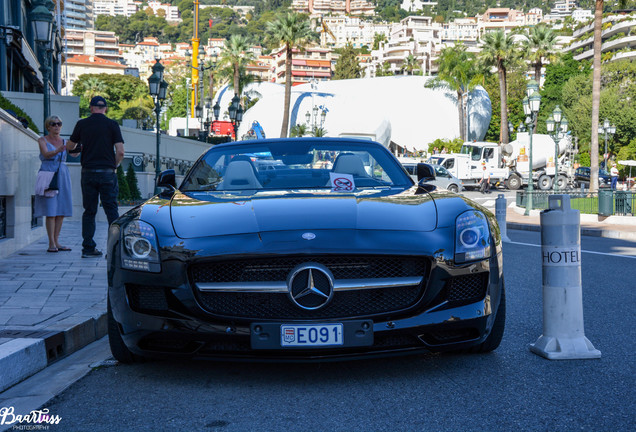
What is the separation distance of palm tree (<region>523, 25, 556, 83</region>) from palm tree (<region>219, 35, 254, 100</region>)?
24.0 metres

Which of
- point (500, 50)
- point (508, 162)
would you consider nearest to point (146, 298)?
point (508, 162)

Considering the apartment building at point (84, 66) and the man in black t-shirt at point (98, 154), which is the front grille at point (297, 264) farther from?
the apartment building at point (84, 66)

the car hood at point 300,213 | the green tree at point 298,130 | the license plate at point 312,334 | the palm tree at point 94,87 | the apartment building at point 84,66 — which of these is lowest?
the license plate at point 312,334

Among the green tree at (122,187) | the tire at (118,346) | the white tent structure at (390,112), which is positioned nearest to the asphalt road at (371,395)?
the tire at (118,346)

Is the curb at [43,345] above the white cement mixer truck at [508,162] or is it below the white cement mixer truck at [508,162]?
below

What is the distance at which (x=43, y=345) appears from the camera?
4.55m

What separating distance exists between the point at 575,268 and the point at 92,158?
609cm

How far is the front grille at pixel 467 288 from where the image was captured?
3.82m

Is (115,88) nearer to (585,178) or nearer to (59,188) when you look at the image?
(585,178)

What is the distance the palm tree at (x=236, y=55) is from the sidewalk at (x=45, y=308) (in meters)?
59.3

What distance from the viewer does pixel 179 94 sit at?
143m

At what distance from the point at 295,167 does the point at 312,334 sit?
200 centimetres

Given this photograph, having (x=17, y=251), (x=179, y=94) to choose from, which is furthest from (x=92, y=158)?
(x=179, y=94)
